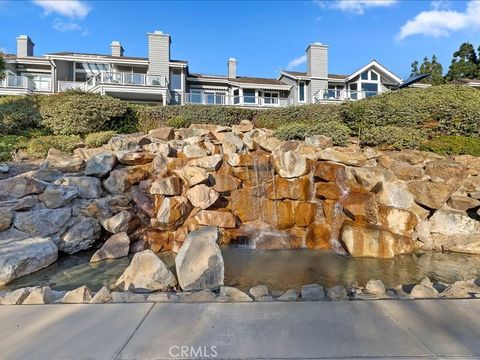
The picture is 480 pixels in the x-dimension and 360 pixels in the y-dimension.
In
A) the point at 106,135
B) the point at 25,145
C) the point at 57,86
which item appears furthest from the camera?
the point at 57,86

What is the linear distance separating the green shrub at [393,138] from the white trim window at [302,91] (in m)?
19.8

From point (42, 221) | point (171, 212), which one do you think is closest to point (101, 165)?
point (42, 221)

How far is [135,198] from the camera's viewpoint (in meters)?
9.21

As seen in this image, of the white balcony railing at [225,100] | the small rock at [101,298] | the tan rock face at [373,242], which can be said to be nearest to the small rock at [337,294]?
the small rock at [101,298]

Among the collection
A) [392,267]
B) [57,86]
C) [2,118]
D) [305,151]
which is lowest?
[392,267]

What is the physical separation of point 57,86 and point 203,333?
30.5 metres

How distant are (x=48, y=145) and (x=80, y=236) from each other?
6.21 metres

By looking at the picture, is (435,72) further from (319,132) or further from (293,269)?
(293,269)

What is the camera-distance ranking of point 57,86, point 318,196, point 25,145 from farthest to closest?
point 57,86, point 25,145, point 318,196

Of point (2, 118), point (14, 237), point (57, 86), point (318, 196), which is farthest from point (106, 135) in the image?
point (57, 86)

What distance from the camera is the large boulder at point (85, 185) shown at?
8867 mm

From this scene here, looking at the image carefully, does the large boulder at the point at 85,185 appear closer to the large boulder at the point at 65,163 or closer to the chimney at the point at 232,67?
the large boulder at the point at 65,163

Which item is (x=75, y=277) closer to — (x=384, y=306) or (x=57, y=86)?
(x=384, y=306)

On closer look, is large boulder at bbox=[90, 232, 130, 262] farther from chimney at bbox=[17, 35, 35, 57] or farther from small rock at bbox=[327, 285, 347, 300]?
chimney at bbox=[17, 35, 35, 57]
